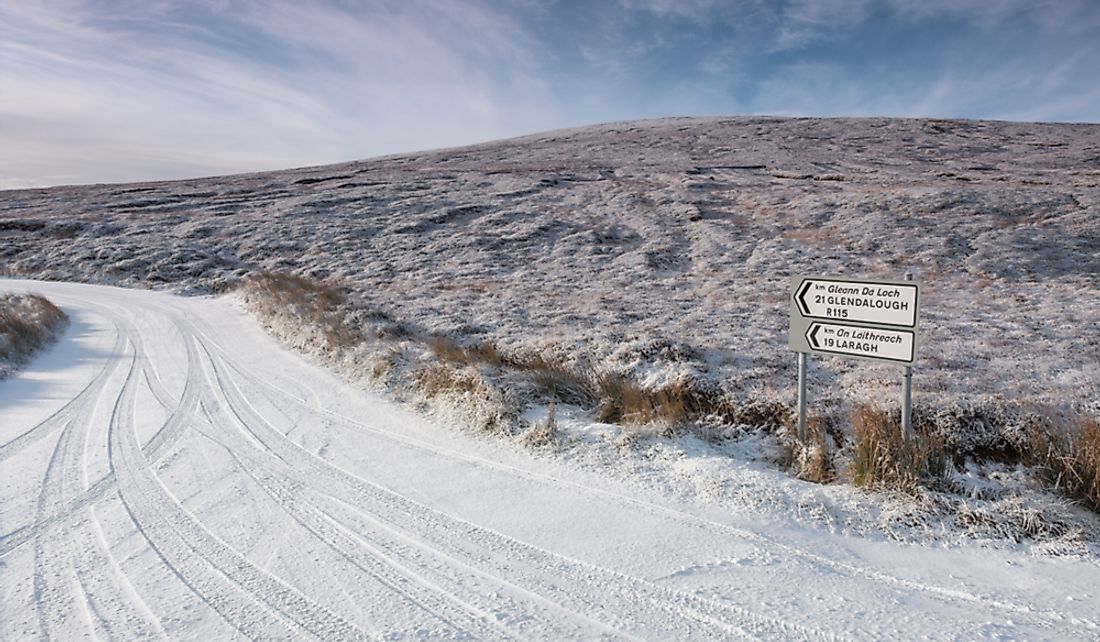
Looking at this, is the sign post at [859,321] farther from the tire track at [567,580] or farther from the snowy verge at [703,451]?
the tire track at [567,580]

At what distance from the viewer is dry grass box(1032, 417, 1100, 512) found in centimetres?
447

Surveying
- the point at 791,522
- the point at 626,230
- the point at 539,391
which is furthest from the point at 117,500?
the point at 626,230

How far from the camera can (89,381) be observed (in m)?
9.25

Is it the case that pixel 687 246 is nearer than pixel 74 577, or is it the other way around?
pixel 74 577

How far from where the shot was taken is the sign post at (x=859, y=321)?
191 inches

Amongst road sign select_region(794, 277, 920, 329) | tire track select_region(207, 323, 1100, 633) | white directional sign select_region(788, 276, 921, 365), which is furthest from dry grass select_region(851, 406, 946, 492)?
tire track select_region(207, 323, 1100, 633)

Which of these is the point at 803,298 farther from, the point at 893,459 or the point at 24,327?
the point at 24,327

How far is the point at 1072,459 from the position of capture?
4.60 meters

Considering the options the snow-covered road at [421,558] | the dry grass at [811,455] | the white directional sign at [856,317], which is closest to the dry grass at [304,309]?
the snow-covered road at [421,558]

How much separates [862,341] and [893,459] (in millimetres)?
995

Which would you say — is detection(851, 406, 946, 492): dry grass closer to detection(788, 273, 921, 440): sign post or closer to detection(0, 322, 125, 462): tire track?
detection(788, 273, 921, 440): sign post

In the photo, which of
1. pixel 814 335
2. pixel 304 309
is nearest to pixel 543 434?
pixel 814 335

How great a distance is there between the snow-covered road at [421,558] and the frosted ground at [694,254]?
630 mm

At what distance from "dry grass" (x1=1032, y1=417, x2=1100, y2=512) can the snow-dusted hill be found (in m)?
0.50
